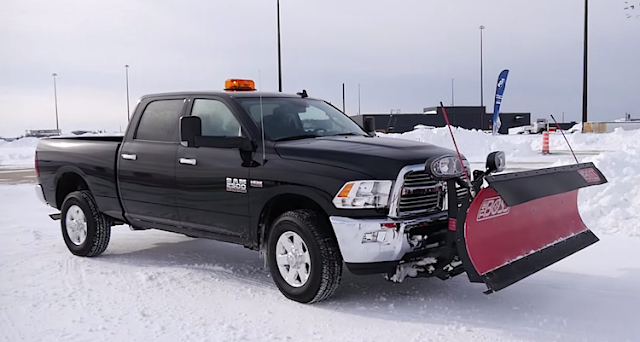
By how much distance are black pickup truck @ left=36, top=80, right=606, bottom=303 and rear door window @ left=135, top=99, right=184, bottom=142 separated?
2cm

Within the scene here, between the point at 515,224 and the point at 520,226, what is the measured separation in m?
0.08

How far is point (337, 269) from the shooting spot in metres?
4.56

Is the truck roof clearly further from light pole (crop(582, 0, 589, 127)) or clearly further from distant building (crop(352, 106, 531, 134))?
distant building (crop(352, 106, 531, 134))

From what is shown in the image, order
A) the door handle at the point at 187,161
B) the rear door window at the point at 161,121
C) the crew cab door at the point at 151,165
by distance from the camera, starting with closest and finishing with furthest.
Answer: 1. the door handle at the point at 187,161
2. the crew cab door at the point at 151,165
3. the rear door window at the point at 161,121

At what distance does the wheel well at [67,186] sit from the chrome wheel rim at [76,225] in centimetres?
33

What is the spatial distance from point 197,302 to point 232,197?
96 cm

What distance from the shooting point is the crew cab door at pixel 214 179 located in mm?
5141

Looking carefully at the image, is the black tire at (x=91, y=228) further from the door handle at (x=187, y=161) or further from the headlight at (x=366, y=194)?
the headlight at (x=366, y=194)

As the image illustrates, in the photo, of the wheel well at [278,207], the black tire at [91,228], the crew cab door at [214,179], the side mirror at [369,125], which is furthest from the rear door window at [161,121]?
the side mirror at [369,125]

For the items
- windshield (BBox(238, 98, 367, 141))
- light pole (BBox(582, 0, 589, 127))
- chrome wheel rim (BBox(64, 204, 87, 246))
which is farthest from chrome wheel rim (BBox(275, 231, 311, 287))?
light pole (BBox(582, 0, 589, 127))

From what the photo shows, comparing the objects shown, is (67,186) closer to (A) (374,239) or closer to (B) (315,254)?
(B) (315,254)

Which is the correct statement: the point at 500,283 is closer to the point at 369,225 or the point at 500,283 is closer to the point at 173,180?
the point at 369,225

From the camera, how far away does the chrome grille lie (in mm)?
4391

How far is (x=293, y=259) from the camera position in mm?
4719
